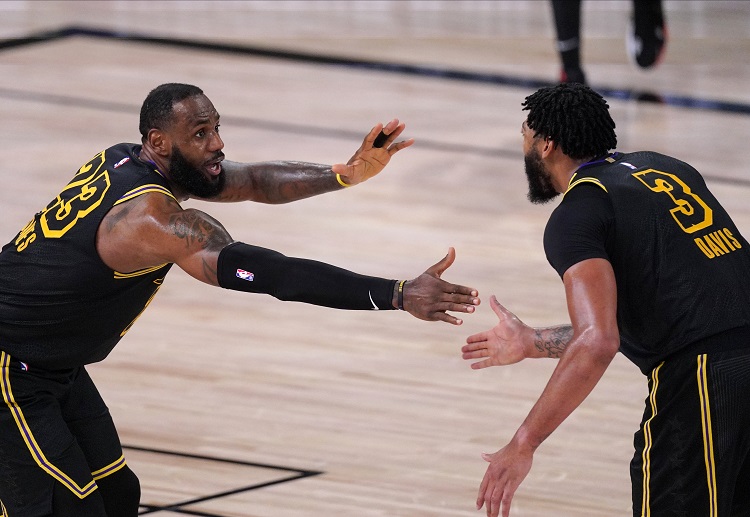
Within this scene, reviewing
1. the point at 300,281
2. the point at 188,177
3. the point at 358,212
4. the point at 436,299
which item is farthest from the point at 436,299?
→ the point at 358,212

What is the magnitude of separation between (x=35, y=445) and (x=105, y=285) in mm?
491

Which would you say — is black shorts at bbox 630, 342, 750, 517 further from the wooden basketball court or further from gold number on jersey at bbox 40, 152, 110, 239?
gold number on jersey at bbox 40, 152, 110, 239

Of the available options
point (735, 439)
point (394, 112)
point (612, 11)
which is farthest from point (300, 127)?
point (735, 439)

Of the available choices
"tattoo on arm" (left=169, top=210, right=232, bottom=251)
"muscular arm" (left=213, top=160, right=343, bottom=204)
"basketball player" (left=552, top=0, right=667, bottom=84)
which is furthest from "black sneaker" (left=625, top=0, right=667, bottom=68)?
"tattoo on arm" (left=169, top=210, right=232, bottom=251)

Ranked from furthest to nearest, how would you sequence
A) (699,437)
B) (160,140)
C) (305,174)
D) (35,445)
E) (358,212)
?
(358,212) → (305,174) → (160,140) → (35,445) → (699,437)

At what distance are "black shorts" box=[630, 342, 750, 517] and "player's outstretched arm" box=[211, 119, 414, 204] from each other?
4.67ft

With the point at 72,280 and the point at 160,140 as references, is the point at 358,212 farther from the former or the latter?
the point at 72,280

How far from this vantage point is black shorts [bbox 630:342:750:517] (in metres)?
3.52

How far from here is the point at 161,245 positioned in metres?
3.73

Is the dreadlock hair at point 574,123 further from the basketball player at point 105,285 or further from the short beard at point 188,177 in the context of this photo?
the short beard at point 188,177

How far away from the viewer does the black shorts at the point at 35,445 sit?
3828mm

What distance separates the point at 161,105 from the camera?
4074 millimetres

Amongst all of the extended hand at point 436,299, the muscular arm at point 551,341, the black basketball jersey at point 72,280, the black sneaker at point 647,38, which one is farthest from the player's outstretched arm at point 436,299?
the black sneaker at point 647,38

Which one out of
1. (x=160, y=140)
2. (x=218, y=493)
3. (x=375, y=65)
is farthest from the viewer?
(x=375, y=65)
